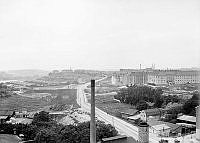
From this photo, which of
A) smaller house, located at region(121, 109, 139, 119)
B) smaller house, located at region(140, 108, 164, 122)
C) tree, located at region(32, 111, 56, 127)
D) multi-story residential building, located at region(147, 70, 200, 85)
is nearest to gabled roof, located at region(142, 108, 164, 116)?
smaller house, located at region(140, 108, 164, 122)

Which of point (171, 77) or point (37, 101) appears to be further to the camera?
point (171, 77)

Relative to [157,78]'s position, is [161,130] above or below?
below

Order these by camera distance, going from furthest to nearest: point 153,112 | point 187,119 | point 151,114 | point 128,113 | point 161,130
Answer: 1. point 128,113
2. point 153,112
3. point 151,114
4. point 187,119
5. point 161,130

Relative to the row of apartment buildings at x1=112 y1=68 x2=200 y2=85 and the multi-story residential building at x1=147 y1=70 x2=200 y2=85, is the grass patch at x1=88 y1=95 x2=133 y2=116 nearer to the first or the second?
the row of apartment buildings at x1=112 y1=68 x2=200 y2=85

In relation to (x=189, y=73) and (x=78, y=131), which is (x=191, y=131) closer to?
(x=78, y=131)

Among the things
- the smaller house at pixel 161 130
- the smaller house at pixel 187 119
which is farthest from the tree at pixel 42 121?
the smaller house at pixel 187 119

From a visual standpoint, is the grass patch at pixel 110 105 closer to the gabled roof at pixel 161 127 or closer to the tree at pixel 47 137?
the gabled roof at pixel 161 127

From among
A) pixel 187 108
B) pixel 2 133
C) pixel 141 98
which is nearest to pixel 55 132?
pixel 2 133

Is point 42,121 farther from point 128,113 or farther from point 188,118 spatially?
point 188,118

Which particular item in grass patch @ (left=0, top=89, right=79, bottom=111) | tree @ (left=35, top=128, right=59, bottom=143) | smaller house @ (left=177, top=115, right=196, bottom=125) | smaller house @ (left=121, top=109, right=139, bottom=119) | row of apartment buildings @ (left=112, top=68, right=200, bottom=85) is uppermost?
row of apartment buildings @ (left=112, top=68, right=200, bottom=85)

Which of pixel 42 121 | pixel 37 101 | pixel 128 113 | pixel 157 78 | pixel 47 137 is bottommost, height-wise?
pixel 37 101

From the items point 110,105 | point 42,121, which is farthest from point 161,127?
point 110,105
